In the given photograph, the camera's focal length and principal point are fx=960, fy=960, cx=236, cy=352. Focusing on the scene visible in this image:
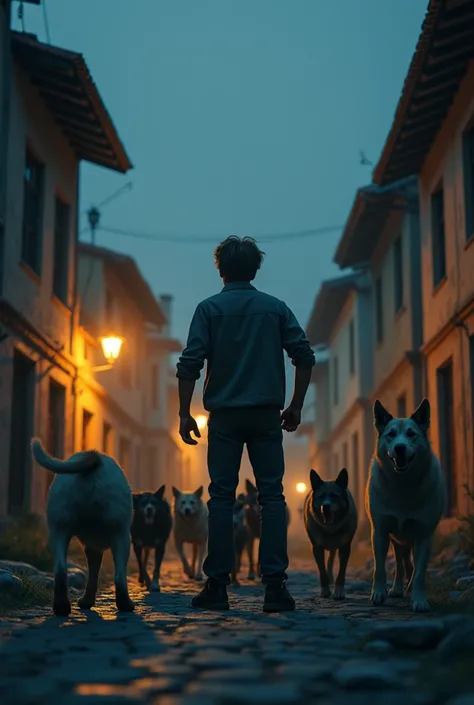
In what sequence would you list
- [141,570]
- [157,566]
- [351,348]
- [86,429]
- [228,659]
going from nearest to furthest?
[228,659], [157,566], [141,570], [86,429], [351,348]

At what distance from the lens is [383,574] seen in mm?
6691

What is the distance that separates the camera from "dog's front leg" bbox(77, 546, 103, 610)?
6480mm

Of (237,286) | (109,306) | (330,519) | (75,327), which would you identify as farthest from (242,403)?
(109,306)

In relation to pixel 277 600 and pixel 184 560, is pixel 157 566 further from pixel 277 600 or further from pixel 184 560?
pixel 277 600

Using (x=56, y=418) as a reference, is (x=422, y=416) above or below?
below

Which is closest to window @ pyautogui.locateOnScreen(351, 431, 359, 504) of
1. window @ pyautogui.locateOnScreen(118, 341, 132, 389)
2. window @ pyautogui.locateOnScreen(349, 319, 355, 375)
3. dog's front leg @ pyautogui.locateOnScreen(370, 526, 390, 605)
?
window @ pyautogui.locateOnScreen(349, 319, 355, 375)

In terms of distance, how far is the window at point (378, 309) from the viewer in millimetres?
23297

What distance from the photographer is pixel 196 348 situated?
248 inches

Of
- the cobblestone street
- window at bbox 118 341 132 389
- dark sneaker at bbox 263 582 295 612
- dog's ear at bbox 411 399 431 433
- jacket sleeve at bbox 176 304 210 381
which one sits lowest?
the cobblestone street

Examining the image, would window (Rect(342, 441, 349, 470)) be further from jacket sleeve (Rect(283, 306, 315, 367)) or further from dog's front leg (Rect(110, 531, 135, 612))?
dog's front leg (Rect(110, 531, 135, 612))

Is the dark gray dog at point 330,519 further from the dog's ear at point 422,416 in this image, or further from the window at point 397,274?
the window at point 397,274

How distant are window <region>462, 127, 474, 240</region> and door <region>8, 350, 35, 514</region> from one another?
691cm

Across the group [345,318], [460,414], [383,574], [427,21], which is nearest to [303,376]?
[383,574]

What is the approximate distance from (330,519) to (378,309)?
16.0 metres
